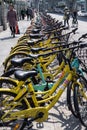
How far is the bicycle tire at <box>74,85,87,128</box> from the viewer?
17.2 ft

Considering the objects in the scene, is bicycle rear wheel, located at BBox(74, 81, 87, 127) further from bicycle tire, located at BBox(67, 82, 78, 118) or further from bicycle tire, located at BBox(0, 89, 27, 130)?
bicycle tire, located at BBox(0, 89, 27, 130)

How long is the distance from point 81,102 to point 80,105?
5cm

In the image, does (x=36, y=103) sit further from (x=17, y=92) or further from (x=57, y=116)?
(x=57, y=116)

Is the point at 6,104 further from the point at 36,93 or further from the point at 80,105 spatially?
the point at 80,105

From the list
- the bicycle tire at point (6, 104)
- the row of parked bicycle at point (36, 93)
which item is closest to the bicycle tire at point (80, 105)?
the row of parked bicycle at point (36, 93)

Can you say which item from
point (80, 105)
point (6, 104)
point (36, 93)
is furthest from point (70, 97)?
point (6, 104)

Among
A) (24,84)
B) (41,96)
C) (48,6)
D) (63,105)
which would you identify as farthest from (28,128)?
(48,6)

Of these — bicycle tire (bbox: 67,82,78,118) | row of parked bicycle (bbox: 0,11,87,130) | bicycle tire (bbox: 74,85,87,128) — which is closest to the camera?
row of parked bicycle (bbox: 0,11,87,130)

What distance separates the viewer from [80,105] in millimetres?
5492

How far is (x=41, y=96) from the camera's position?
525 centimetres

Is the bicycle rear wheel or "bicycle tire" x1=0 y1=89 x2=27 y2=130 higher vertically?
"bicycle tire" x1=0 y1=89 x2=27 y2=130

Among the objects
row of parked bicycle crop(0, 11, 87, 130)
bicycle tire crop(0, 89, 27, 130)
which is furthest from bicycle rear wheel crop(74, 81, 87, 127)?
bicycle tire crop(0, 89, 27, 130)

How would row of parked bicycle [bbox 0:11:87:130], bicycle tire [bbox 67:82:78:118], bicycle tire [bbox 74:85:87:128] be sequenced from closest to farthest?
row of parked bicycle [bbox 0:11:87:130] → bicycle tire [bbox 74:85:87:128] → bicycle tire [bbox 67:82:78:118]

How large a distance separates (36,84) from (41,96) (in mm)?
774
